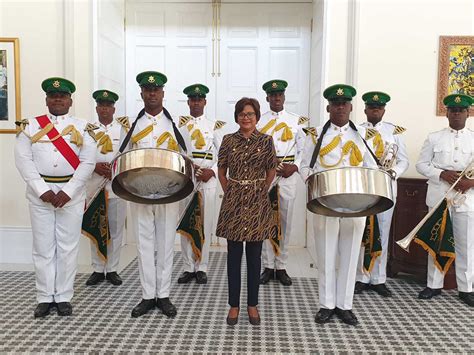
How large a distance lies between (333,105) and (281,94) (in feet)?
3.43

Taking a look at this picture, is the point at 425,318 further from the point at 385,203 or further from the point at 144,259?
the point at 144,259

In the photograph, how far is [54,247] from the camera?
328 centimetres

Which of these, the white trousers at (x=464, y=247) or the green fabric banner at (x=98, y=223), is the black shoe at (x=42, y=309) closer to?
the green fabric banner at (x=98, y=223)

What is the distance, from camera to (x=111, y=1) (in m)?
4.97

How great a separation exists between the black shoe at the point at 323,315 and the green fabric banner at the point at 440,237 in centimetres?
123

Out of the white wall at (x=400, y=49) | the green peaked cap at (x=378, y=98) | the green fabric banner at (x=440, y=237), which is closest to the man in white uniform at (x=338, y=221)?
the green peaked cap at (x=378, y=98)

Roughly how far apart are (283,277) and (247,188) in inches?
57.9

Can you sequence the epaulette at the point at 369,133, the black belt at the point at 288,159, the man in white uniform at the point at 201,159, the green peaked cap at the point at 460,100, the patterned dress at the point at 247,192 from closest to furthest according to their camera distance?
the patterned dress at the point at 247,192 → the epaulette at the point at 369,133 → the green peaked cap at the point at 460,100 → the black belt at the point at 288,159 → the man in white uniform at the point at 201,159

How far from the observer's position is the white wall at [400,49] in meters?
4.47

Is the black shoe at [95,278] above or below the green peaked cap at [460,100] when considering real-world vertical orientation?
below

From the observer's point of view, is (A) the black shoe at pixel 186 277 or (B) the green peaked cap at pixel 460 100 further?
(A) the black shoe at pixel 186 277

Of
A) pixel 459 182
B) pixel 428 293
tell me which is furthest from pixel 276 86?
pixel 428 293

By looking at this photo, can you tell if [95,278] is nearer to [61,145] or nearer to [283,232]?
[61,145]

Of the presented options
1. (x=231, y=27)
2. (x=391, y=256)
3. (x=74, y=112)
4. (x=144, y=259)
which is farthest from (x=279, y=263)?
(x=231, y=27)
